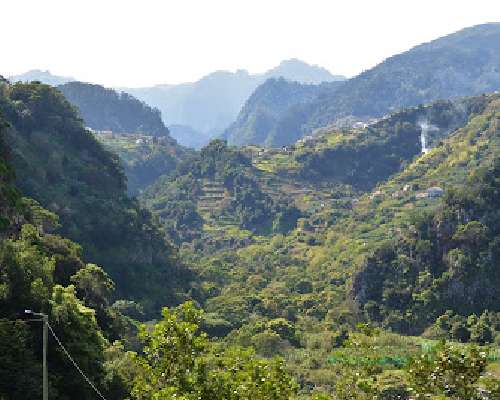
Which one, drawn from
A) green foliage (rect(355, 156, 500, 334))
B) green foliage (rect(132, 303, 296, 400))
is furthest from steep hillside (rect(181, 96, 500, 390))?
green foliage (rect(132, 303, 296, 400))

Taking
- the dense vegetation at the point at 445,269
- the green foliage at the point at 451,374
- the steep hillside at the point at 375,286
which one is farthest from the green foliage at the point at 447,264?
the green foliage at the point at 451,374

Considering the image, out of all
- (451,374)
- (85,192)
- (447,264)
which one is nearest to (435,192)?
(447,264)

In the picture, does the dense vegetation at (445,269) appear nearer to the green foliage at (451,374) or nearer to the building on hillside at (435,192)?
the building on hillside at (435,192)

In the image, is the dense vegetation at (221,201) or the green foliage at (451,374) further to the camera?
the dense vegetation at (221,201)

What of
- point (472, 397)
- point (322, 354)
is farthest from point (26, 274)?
point (322, 354)

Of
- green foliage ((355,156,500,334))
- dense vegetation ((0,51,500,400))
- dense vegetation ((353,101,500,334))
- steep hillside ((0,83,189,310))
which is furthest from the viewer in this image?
green foliage ((355,156,500,334))

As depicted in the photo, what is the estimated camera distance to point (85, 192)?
292ft

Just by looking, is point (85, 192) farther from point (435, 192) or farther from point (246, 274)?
point (435, 192)

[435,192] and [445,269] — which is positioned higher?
[435,192]

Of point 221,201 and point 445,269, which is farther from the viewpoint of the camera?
point 221,201

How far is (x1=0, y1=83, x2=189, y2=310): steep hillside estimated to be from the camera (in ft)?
270

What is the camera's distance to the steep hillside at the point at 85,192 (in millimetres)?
82188

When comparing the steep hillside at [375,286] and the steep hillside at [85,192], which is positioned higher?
the steep hillside at [85,192]

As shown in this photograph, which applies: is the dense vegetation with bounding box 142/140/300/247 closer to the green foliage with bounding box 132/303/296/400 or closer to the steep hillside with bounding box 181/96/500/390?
the steep hillside with bounding box 181/96/500/390
